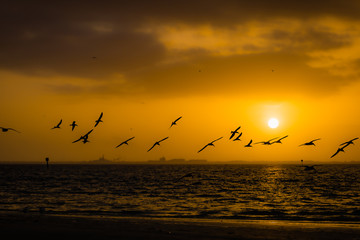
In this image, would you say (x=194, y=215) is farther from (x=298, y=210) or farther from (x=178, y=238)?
(x=178, y=238)

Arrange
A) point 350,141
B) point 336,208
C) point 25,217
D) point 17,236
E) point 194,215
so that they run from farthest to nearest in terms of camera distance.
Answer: point 336,208
point 350,141
point 194,215
point 25,217
point 17,236

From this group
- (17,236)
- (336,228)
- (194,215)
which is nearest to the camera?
(17,236)

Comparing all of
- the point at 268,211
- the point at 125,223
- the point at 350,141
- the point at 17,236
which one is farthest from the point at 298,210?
the point at 17,236

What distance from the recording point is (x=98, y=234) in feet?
72.6

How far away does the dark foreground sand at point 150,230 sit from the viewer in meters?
21.7

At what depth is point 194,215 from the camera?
34.5 meters

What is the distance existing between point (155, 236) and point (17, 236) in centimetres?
664

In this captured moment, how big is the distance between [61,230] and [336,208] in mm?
27840

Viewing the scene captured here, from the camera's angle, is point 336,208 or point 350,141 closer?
point 350,141

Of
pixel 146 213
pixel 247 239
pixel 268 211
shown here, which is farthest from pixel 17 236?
pixel 268 211

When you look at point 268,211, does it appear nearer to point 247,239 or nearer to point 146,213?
point 146,213

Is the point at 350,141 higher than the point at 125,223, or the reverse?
the point at 350,141

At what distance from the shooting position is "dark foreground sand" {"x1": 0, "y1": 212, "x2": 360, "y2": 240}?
2172cm

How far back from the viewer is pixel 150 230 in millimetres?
23688
